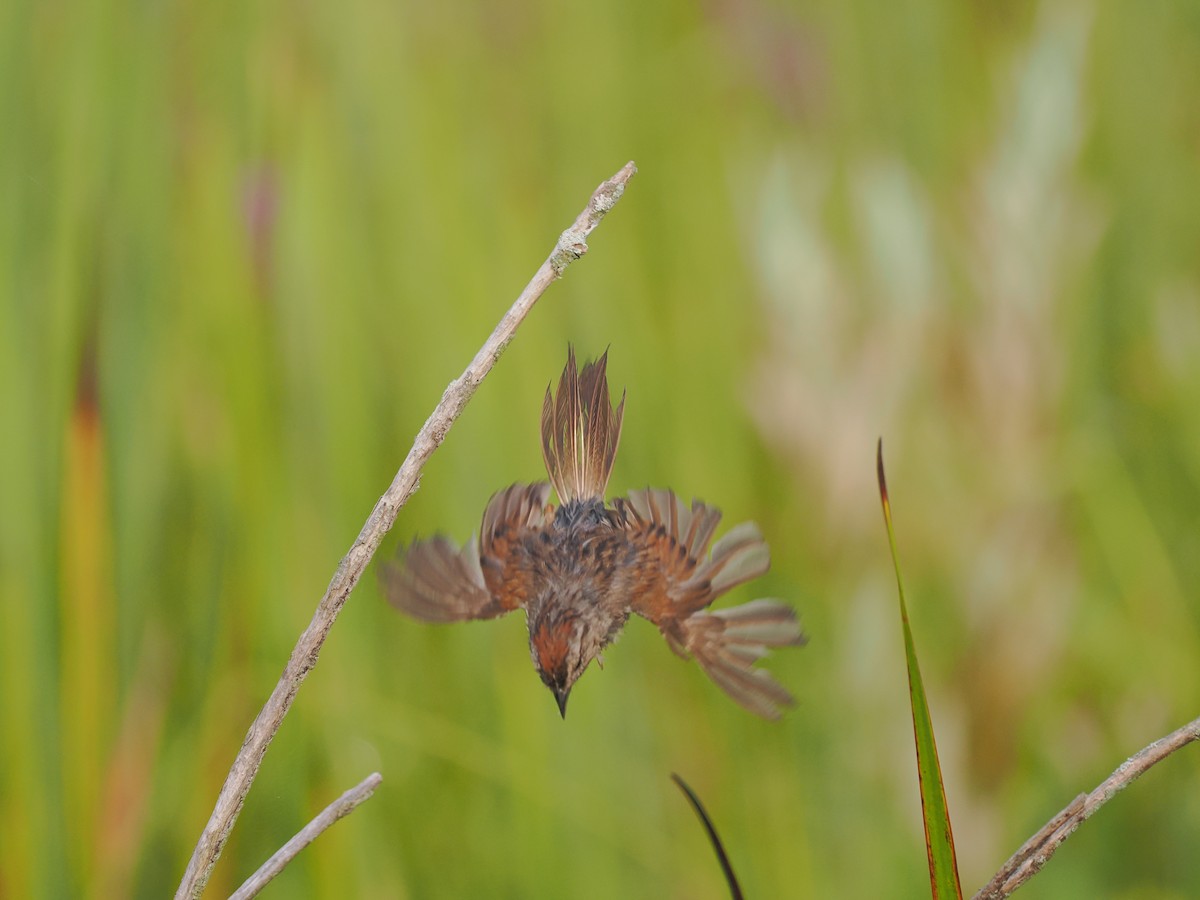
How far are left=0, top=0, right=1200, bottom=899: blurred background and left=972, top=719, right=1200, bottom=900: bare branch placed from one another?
1.25 ft

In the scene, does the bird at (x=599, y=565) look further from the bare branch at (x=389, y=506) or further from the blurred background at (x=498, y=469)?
the blurred background at (x=498, y=469)

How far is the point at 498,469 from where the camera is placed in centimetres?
72

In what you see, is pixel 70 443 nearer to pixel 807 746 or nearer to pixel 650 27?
pixel 807 746

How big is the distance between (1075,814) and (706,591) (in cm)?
9

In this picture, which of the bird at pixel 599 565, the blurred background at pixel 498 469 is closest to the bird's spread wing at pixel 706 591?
the bird at pixel 599 565

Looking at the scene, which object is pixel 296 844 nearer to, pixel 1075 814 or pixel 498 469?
pixel 1075 814

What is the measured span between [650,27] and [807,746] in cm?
81

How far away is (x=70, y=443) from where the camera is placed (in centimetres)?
53

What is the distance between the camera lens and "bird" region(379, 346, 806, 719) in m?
0.21

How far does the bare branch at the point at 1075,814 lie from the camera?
0.22 m

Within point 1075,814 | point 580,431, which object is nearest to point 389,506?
point 580,431

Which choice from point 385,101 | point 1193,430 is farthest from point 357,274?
point 1193,430

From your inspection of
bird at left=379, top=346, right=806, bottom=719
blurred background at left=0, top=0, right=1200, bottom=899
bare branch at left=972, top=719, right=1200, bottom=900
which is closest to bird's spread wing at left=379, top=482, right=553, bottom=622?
bird at left=379, top=346, right=806, bottom=719

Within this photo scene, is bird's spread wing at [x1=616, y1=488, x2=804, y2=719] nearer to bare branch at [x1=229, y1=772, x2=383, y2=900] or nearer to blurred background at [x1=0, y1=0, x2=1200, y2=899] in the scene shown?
bare branch at [x1=229, y1=772, x2=383, y2=900]
